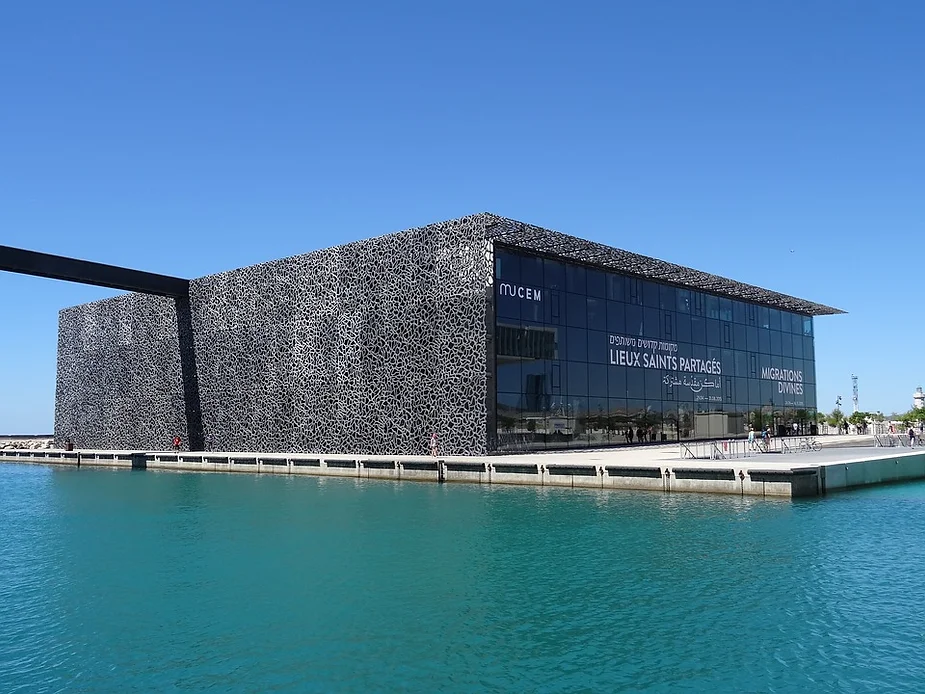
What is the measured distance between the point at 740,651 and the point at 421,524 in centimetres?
1280

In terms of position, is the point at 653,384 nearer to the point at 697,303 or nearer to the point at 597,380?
the point at 597,380

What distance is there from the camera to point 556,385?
44.5 meters

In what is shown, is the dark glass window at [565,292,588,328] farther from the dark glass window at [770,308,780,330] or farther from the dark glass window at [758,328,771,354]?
the dark glass window at [770,308,780,330]

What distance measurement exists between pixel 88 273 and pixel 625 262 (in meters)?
34.8

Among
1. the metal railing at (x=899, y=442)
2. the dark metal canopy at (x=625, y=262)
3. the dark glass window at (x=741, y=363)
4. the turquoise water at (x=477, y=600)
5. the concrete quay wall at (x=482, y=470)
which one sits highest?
the dark metal canopy at (x=625, y=262)

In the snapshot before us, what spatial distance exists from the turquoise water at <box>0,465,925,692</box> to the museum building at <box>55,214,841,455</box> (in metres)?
17.0

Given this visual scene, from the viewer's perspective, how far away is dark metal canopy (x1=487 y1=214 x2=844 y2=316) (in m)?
40.8

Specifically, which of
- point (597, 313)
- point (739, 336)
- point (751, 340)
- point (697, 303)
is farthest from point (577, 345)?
point (751, 340)

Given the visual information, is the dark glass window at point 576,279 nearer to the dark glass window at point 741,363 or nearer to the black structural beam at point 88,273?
the dark glass window at point 741,363

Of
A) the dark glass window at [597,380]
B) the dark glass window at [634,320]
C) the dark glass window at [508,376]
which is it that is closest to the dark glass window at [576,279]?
the dark glass window at [597,380]

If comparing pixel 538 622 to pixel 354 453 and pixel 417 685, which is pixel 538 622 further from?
pixel 354 453

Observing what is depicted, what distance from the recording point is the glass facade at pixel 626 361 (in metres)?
42.5

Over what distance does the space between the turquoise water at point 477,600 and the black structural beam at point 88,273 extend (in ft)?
90.6

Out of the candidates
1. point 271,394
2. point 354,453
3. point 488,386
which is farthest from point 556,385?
point 271,394
